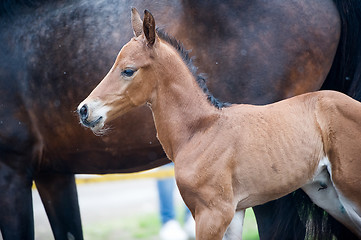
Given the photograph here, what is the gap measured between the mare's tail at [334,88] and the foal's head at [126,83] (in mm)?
1174

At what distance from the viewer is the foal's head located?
2242mm

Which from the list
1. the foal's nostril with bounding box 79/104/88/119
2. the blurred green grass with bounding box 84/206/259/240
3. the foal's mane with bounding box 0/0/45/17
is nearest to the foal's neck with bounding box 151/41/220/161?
the foal's nostril with bounding box 79/104/88/119

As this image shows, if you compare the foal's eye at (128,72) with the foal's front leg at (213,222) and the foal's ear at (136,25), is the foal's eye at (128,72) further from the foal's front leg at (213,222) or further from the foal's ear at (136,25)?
the foal's front leg at (213,222)

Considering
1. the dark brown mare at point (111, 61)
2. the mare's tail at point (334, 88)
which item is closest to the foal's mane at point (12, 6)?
the dark brown mare at point (111, 61)

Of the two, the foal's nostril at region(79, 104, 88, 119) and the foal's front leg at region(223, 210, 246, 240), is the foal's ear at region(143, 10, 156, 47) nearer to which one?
the foal's nostril at region(79, 104, 88, 119)

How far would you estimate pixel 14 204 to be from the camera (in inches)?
126

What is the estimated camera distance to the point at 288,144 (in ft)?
7.41

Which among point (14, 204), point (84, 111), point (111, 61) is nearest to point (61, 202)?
point (14, 204)

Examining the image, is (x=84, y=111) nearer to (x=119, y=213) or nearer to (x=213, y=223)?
(x=213, y=223)

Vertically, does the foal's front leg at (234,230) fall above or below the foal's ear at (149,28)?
below

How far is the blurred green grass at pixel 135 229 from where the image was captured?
5.50 metres

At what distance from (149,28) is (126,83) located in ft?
0.86

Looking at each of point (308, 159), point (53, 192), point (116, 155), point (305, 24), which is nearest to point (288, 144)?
point (308, 159)

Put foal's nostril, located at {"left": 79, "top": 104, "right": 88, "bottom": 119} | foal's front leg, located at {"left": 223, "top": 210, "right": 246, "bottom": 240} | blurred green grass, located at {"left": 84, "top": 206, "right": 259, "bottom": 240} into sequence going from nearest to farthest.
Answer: foal's nostril, located at {"left": 79, "top": 104, "right": 88, "bottom": 119} → foal's front leg, located at {"left": 223, "top": 210, "right": 246, "bottom": 240} → blurred green grass, located at {"left": 84, "top": 206, "right": 259, "bottom": 240}
